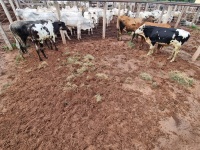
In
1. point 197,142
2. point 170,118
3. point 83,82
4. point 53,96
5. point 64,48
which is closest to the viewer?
point 197,142

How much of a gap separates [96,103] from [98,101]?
90mm

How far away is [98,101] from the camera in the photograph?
4020 millimetres

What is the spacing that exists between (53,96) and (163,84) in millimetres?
3781

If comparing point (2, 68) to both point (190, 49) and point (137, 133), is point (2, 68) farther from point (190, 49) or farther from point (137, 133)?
point (190, 49)

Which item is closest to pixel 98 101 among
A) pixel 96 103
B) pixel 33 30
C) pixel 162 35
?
pixel 96 103

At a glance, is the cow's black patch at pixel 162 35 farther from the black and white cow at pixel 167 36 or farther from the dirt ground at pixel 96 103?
the dirt ground at pixel 96 103

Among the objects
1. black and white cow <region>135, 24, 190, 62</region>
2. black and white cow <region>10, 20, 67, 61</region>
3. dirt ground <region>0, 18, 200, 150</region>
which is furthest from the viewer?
black and white cow <region>135, 24, 190, 62</region>

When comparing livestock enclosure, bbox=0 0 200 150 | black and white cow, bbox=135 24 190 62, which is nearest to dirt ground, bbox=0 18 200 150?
livestock enclosure, bbox=0 0 200 150

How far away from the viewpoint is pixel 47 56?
631 centimetres

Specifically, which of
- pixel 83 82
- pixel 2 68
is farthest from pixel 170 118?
pixel 2 68

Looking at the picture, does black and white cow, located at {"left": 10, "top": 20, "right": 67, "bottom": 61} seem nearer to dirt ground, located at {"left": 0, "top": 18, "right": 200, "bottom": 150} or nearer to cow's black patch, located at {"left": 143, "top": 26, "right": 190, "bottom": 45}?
dirt ground, located at {"left": 0, "top": 18, "right": 200, "bottom": 150}

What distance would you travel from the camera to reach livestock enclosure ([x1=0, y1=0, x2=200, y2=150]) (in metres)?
3.10

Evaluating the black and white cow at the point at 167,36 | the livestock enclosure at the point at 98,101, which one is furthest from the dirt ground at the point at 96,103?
the black and white cow at the point at 167,36

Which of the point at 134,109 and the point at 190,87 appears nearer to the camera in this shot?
the point at 134,109
